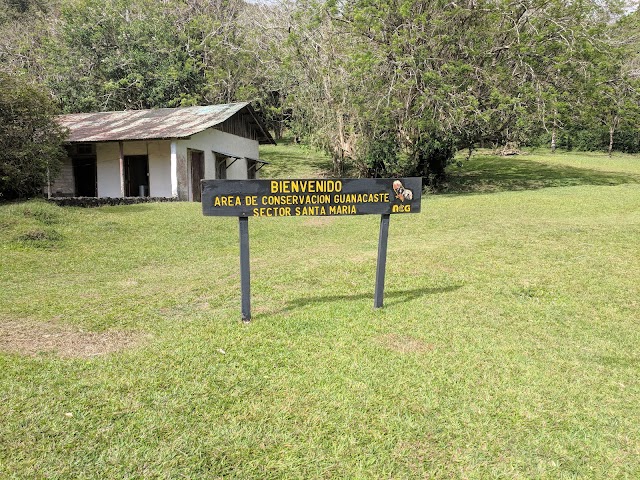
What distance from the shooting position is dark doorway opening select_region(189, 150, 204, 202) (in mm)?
19891

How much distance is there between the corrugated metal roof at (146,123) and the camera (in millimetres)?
18194

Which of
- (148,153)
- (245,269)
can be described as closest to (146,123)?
(148,153)

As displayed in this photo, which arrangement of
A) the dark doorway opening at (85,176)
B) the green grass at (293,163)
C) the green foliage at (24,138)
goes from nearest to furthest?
1. the green foliage at (24,138)
2. the dark doorway opening at (85,176)
3. the green grass at (293,163)

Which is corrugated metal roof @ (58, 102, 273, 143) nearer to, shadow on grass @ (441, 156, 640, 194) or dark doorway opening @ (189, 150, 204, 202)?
dark doorway opening @ (189, 150, 204, 202)

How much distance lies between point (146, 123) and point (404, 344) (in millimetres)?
18404

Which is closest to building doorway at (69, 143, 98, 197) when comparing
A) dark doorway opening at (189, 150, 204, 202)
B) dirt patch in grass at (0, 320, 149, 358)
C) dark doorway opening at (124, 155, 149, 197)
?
dark doorway opening at (124, 155, 149, 197)

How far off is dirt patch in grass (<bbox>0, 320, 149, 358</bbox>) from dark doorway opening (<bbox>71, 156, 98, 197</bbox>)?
55.1 feet

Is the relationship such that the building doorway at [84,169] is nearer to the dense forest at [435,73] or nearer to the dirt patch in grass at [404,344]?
the dense forest at [435,73]

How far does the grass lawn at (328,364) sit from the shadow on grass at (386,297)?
1.9 inches

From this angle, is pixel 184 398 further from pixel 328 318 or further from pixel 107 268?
pixel 107 268

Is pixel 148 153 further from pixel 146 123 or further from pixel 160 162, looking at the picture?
pixel 146 123

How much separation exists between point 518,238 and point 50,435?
8.68m

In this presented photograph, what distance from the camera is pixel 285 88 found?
→ 92.2 feet

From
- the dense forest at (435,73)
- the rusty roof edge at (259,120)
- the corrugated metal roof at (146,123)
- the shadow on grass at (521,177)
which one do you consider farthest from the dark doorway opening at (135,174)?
the shadow on grass at (521,177)
